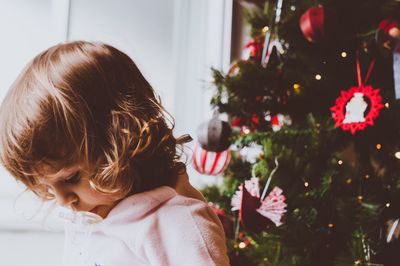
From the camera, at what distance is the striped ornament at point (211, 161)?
121 centimetres

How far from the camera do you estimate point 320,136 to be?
1.09m

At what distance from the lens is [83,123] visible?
66 centimetres

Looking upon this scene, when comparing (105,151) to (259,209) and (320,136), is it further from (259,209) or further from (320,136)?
(320,136)

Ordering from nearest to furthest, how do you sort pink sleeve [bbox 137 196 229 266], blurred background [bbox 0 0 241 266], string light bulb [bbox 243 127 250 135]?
pink sleeve [bbox 137 196 229 266] < blurred background [bbox 0 0 241 266] < string light bulb [bbox 243 127 250 135]

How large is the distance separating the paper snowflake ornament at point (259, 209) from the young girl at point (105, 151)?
0.33 m

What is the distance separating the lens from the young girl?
2.14 ft

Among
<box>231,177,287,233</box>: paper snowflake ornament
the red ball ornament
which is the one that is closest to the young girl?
<box>231,177,287,233</box>: paper snowflake ornament

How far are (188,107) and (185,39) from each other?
224 mm

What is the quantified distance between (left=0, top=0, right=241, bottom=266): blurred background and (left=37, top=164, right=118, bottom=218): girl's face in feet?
0.60

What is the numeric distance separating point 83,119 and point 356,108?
0.62 m

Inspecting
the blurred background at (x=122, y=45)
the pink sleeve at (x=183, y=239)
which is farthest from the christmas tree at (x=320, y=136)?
the pink sleeve at (x=183, y=239)

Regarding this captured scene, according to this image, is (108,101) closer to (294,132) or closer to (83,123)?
(83,123)

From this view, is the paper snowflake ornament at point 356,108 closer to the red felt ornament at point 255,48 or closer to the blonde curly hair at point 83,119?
the red felt ornament at point 255,48

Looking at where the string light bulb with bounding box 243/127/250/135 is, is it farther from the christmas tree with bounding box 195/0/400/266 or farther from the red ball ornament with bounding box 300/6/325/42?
the red ball ornament with bounding box 300/6/325/42
